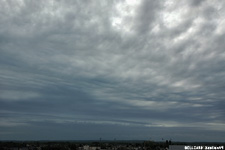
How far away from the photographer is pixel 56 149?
196 m

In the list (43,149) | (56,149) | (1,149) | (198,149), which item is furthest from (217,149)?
(1,149)

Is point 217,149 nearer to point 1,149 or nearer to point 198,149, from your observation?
point 198,149

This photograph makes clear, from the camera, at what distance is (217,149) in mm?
148750

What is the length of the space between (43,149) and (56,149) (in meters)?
12.0

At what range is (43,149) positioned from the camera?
655 ft

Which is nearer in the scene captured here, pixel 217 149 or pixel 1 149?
pixel 217 149

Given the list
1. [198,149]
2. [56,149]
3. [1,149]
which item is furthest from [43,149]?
[198,149]

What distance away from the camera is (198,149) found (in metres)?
154

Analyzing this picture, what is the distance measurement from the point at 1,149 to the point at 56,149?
149 ft

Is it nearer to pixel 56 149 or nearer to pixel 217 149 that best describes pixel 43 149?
pixel 56 149

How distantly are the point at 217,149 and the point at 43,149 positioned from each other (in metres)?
129

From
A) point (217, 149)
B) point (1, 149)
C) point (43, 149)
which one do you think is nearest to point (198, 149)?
point (217, 149)

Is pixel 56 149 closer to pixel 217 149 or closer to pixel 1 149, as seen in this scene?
pixel 1 149

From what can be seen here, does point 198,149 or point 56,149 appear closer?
point 198,149
